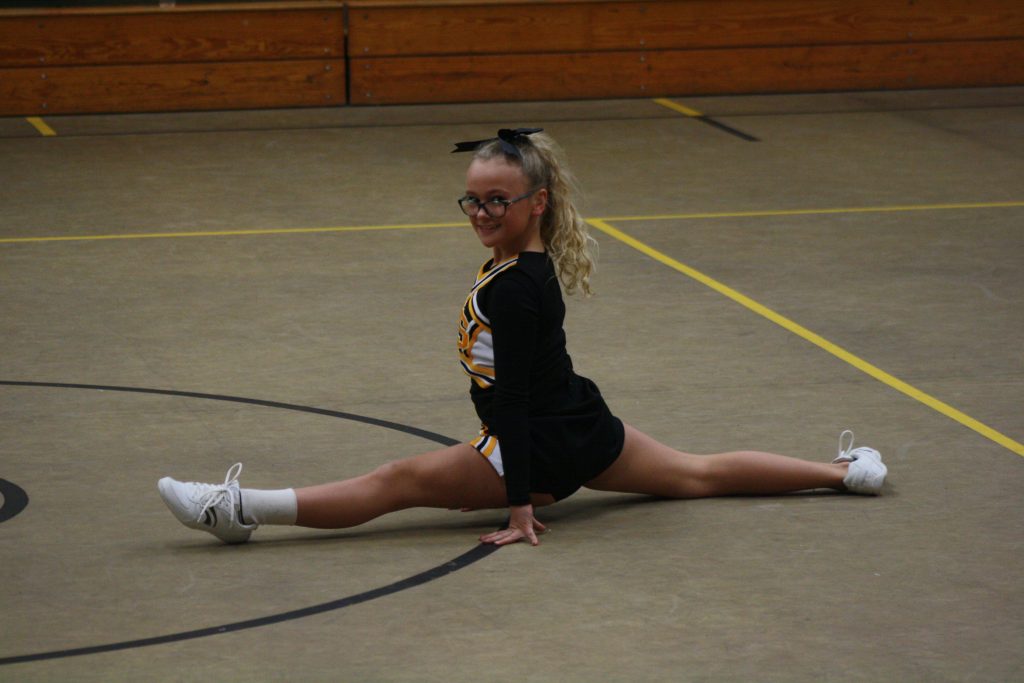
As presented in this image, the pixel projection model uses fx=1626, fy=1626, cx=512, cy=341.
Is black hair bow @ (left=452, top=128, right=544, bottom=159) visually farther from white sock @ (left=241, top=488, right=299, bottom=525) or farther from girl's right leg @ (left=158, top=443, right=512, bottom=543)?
white sock @ (left=241, top=488, right=299, bottom=525)

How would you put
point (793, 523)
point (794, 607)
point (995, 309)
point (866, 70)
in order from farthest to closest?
point (866, 70) → point (995, 309) → point (793, 523) → point (794, 607)

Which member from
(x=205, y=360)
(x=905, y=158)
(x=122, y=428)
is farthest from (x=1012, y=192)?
(x=122, y=428)

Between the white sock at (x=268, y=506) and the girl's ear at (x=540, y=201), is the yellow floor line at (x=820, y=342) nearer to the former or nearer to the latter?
A: the girl's ear at (x=540, y=201)

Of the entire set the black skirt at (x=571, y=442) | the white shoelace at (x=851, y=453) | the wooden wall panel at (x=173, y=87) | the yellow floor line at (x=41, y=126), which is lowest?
the white shoelace at (x=851, y=453)

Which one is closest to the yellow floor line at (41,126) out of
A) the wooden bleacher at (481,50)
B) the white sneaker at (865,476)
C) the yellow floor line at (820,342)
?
the wooden bleacher at (481,50)

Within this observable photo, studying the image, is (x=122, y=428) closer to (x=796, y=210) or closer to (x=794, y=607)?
(x=794, y=607)

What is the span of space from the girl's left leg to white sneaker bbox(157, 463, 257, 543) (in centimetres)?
102

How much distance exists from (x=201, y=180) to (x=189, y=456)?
5.15 meters

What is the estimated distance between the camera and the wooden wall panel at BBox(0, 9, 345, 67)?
11.9 m

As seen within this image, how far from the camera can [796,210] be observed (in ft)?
29.2

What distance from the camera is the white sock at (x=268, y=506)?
4.04 metres

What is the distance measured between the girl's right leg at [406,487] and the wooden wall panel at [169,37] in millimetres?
8634

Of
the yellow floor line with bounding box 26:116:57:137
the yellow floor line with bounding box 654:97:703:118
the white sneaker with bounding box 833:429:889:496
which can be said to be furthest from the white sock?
the yellow floor line with bounding box 654:97:703:118

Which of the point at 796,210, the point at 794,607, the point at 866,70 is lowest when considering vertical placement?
the point at 794,607
